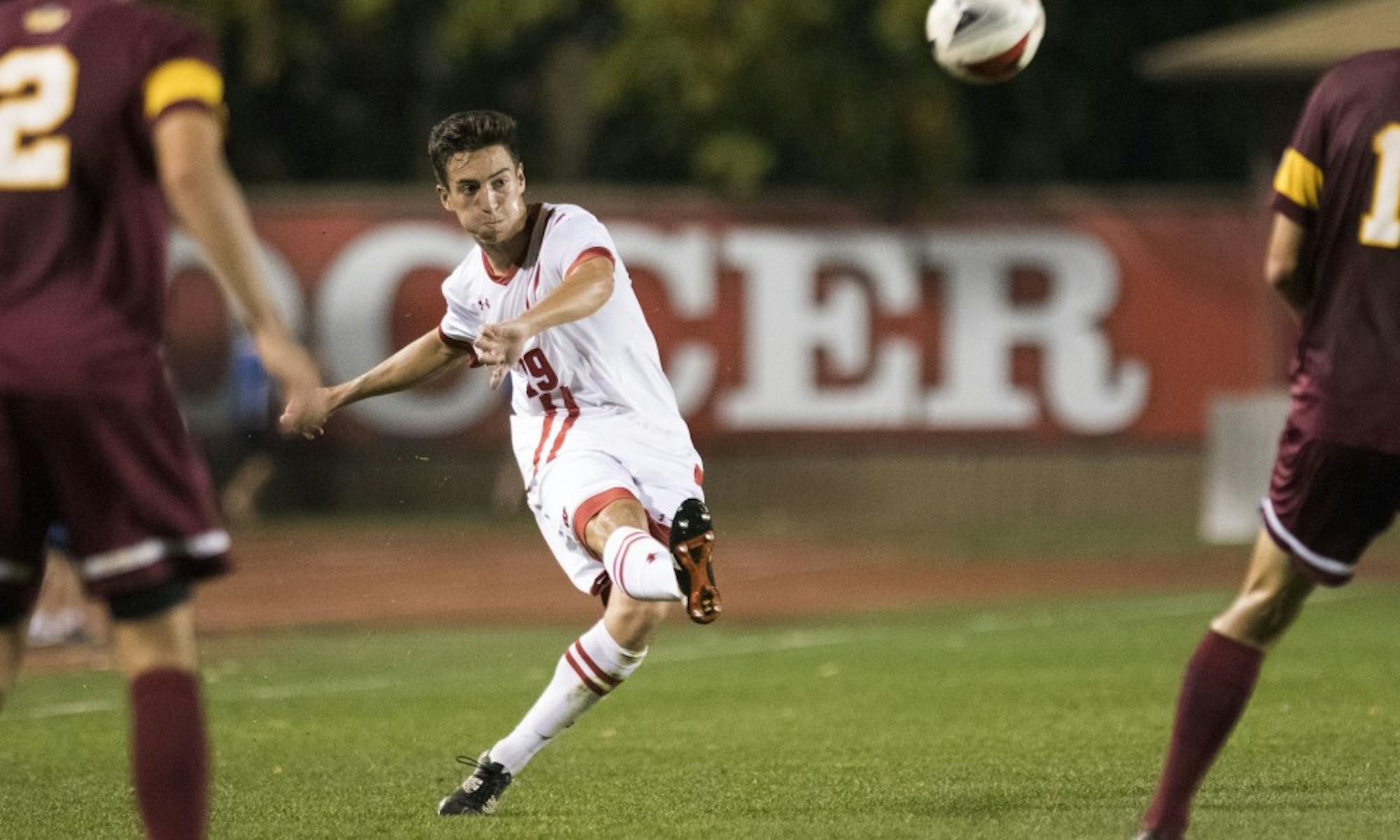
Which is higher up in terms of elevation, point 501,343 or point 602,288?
point 501,343

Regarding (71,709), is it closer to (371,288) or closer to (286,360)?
(286,360)

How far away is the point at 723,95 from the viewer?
25641 millimetres

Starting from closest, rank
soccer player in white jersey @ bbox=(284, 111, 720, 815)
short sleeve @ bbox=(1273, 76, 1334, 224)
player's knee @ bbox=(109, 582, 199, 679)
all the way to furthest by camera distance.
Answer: player's knee @ bbox=(109, 582, 199, 679), short sleeve @ bbox=(1273, 76, 1334, 224), soccer player in white jersey @ bbox=(284, 111, 720, 815)

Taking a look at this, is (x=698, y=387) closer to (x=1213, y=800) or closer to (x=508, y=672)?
(x=508, y=672)

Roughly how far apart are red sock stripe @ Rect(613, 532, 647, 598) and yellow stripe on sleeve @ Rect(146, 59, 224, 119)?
8.81 feet

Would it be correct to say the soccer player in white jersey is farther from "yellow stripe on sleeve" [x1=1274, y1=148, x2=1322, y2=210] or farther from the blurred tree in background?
the blurred tree in background

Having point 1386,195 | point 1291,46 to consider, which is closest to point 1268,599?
point 1386,195

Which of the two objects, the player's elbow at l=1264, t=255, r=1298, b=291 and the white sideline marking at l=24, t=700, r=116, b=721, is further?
the white sideline marking at l=24, t=700, r=116, b=721

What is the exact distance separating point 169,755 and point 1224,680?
280 cm

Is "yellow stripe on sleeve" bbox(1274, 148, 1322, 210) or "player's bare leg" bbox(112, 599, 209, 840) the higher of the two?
"yellow stripe on sleeve" bbox(1274, 148, 1322, 210)

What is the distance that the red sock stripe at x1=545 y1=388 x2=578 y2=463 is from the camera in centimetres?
809

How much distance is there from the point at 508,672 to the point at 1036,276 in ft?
43.9

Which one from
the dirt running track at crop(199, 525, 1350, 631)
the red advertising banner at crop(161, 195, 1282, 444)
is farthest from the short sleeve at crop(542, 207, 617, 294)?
the red advertising banner at crop(161, 195, 1282, 444)

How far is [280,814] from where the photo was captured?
776 cm
